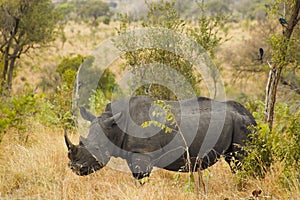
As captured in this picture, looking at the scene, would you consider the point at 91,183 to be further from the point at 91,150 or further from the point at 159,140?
the point at 159,140

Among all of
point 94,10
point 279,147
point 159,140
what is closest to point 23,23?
point 159,140

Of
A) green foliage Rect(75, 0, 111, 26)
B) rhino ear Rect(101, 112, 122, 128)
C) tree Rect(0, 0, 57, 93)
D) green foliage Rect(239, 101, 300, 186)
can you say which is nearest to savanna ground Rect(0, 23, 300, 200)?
green foliage Rect(239, 101, 300, 186)

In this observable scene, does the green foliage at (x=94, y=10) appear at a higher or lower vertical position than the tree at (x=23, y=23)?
higher

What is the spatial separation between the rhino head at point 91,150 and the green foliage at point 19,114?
32.2 inches

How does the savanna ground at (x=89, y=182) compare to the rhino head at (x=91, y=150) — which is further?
the rhino head at (x=91, y=150)

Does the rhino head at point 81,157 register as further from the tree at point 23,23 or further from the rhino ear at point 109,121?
the tree at point 23,23

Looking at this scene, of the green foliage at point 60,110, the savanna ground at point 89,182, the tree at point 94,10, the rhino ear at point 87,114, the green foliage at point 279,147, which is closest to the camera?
the green foliage at point 279,147

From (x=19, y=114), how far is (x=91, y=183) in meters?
2.02

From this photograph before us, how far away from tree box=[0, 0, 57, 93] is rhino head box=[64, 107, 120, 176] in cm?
1141

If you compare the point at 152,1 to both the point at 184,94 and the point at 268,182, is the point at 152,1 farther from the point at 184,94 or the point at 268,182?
the point at 268,182

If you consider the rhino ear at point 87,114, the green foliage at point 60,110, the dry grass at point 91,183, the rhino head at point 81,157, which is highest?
the rhino ear at point 87,114

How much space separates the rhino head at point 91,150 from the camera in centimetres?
507

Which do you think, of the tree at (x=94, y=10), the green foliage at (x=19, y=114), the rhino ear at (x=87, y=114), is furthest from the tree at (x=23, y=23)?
the tree at (x=94, y=10)

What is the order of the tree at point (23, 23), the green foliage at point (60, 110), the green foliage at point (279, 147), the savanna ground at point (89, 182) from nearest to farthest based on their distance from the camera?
1. the green foliage at point (279, 147)
2. the savanna ground at point (89, 182)
3. the green foliage at point (60, 110)
4. the tree at point (23, 23)
